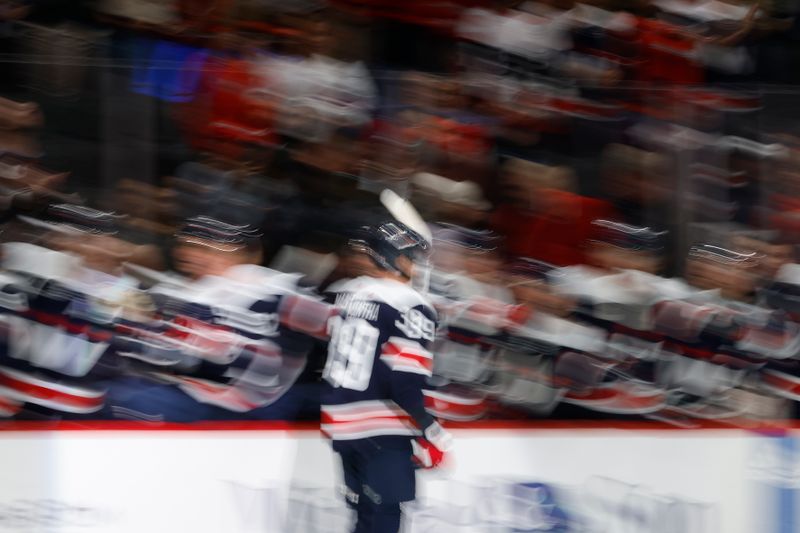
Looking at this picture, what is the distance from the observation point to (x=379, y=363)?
349cm

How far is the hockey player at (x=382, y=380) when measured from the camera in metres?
3.46

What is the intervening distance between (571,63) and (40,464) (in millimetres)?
2442

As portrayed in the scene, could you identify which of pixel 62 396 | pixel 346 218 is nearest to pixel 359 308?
pixel 346 218

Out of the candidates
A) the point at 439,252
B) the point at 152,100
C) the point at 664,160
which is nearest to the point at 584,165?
the point at 664,160

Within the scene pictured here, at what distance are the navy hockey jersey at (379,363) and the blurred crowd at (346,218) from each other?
20 centimetres

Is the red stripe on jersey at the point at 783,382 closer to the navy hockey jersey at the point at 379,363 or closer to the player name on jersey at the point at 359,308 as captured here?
the navy hockey jersey at the point at 379,363

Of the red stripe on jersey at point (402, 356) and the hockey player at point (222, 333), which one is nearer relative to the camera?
the red stripe on jersey at point (402, 356)

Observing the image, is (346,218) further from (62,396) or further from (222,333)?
(62,396)

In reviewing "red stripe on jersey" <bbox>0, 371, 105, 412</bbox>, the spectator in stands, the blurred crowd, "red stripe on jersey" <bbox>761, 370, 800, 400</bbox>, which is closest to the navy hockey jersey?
the blurred crowd

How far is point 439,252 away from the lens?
3.92 metres

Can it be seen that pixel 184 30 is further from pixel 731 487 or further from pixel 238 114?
pixel 731 487

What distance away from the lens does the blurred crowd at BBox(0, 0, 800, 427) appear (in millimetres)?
3732

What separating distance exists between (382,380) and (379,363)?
0.05 metres

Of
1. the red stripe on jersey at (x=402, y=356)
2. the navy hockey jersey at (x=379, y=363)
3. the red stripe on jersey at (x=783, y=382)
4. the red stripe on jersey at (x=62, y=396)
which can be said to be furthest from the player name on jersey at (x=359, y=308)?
the red stripe on jersey at (x=783, y=382)
